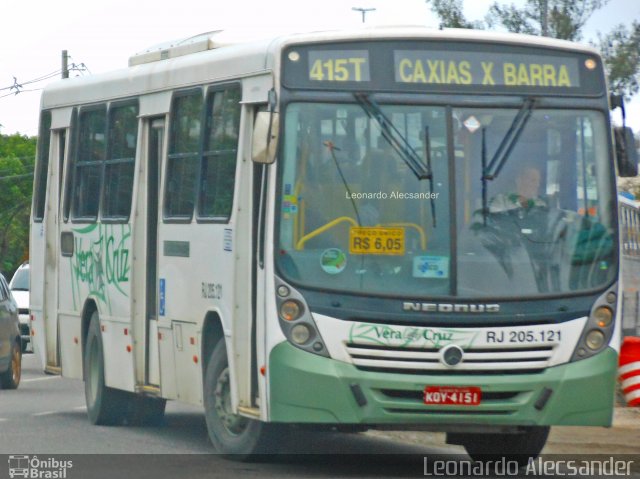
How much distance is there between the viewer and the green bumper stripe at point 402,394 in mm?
11336

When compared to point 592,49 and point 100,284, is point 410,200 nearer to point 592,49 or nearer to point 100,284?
point 592,49

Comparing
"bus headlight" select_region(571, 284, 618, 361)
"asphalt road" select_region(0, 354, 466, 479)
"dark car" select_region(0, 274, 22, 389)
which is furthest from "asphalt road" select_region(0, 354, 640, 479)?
"dark car" select_region(0, 274, 22, 389)

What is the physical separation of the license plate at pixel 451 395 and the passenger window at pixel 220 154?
7.08 feet

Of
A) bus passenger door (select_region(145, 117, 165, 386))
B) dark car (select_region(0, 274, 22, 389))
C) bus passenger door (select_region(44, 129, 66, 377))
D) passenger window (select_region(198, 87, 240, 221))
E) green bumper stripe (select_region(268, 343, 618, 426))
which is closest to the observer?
green bumper stripe (select_region(268, 343, 618, 426))

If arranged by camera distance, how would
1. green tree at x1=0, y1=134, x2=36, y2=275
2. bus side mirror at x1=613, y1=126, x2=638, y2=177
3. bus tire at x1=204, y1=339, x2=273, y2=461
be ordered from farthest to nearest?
green tree at x1=0, y1=134, x2=36, y2=275, bus tire at x1=204, y1=339, x2=273, y2=461, bus side mirror at x1=613, y1=126, x2=638, y2=177

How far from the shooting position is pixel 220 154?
12891mm

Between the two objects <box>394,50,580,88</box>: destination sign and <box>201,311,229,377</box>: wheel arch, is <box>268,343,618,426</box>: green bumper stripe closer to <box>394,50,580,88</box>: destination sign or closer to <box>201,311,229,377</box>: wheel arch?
<box>201,311,229,377</box>: wheel arch

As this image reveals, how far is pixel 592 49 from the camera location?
481 inches

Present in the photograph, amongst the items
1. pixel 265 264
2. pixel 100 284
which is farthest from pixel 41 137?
pixel 265 264

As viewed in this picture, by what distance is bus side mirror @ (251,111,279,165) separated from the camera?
11391 millimetres

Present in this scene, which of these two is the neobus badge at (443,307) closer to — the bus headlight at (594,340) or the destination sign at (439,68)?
the bus headlight at (594,340)

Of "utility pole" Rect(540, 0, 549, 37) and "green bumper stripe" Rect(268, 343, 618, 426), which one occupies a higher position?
"utility pole" Rect(540, 0, 549, 37)

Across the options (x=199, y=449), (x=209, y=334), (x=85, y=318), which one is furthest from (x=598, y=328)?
(x=85, y=318)

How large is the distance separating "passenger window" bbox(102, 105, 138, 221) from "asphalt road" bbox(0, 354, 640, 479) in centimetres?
198
